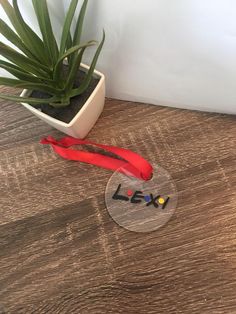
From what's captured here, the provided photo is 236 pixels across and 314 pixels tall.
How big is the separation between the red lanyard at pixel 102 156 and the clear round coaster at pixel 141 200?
0.01 metres

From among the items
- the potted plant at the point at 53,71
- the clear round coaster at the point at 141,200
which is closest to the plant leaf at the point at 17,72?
the potted plant at the point at 53,71

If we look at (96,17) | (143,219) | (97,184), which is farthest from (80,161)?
(96,17)

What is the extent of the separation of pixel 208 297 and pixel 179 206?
0.17 meters

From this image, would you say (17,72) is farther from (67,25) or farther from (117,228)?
(117,228)

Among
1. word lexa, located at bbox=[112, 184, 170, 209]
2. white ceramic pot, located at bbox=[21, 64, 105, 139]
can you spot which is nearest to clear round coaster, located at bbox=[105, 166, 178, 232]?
word lexa, located at bbox=[112, 184, 170, 209]

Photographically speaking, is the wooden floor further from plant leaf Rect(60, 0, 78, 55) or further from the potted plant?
plant leaf Rect(60, 0, 78, 55)

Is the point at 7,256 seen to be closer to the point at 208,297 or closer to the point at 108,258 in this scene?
the point at 108,258

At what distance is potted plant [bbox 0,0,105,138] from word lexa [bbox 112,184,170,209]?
6.1 inches

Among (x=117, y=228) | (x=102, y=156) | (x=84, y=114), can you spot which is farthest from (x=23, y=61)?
(x=117, y=228)

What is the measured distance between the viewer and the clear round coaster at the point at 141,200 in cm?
73

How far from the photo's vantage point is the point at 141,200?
75 cm

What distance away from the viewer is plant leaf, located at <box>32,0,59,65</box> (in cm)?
58

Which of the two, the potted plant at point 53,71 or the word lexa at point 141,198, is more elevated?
the potted plant at point 53,71

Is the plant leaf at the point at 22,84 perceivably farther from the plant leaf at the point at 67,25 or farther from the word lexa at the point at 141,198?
the word lexa at the point at 141,198
